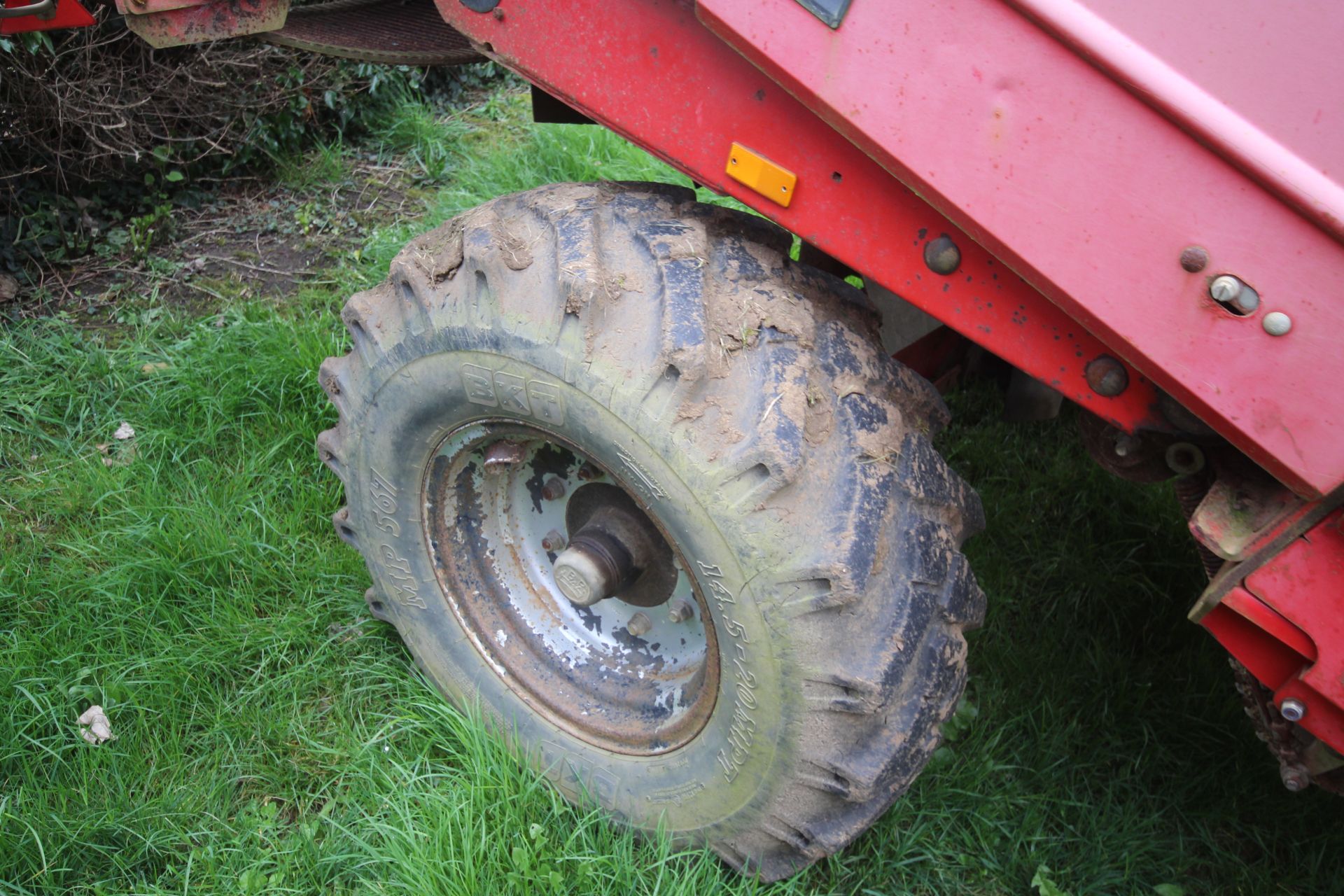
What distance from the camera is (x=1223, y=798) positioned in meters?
2.33

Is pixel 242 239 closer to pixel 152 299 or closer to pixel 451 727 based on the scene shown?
pixel 152 299

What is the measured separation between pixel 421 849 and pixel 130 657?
0.96 meters

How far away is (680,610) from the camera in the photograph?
2.10 meters

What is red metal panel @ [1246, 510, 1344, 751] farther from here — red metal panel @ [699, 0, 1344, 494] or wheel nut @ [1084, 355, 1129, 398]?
wheel nut @ [1084, 355, 1129, 398]

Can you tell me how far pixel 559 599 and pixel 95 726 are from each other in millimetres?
1097

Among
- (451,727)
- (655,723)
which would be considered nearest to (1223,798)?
(655,723)

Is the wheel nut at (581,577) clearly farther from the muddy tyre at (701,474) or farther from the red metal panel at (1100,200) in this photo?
the red metal panel at (1100,200)

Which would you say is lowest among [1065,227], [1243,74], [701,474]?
[701,474]

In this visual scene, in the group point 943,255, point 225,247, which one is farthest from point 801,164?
point 225,247

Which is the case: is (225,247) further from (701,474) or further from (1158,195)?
(1158,195)

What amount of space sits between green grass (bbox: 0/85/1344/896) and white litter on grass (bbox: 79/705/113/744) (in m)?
0.03

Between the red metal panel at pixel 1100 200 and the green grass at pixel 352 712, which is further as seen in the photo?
the green grass at pixel 352 712

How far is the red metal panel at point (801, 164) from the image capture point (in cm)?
147

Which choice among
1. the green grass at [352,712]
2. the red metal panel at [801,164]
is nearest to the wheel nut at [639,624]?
the green grass at [352,712]
